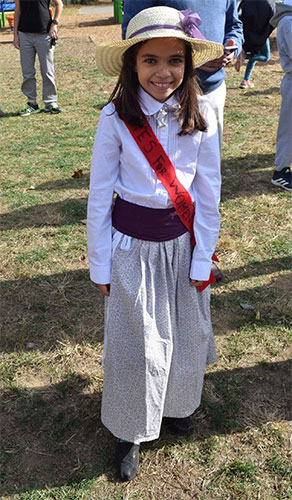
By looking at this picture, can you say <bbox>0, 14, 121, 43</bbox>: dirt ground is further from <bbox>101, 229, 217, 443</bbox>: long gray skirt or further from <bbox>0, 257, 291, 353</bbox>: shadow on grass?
<bbox>101, 229, 217, 443</bbox>: long gray skirt

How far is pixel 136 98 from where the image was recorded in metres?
1.96

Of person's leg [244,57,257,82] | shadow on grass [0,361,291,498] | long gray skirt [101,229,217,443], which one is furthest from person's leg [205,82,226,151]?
person's leg [244,57,257,82]

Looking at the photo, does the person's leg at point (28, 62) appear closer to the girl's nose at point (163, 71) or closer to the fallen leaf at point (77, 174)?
the fallen leaf at point (77, 174)

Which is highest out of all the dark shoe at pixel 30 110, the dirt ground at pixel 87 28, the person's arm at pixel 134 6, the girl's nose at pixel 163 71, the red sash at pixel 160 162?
the person's arm at pixel 134 6

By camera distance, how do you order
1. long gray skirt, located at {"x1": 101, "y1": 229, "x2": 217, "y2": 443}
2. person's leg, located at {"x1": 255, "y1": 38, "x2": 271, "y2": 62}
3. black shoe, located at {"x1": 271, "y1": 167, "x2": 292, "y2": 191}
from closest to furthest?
long gray skirt, located at {"x1": 101, "y1": 229, "x2": 217, "y2": 443}
black shoe, located at {"x1": 271, "y1": 167, "x2": 292, "y2": 191}
person's leg, located at {"x1": 255, "y1": 38, "x2": 271, "y2": 62}

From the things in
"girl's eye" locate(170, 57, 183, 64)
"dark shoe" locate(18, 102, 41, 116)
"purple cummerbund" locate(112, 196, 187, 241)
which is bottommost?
"dark shoe" locate(18, 102, 41, 116)

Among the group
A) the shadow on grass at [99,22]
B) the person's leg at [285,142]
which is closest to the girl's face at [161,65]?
the person's leg at [285,142]

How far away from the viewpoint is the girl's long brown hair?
6.36ft

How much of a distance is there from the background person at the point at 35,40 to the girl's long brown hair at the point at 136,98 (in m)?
5.68

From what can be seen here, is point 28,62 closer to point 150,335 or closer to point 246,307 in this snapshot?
point 246,307

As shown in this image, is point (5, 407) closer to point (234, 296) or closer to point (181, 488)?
point (181, 488)

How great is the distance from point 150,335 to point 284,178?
3.27 m

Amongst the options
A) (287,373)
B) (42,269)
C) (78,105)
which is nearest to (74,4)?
(78,105)

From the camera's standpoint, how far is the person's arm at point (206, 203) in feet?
6.81
